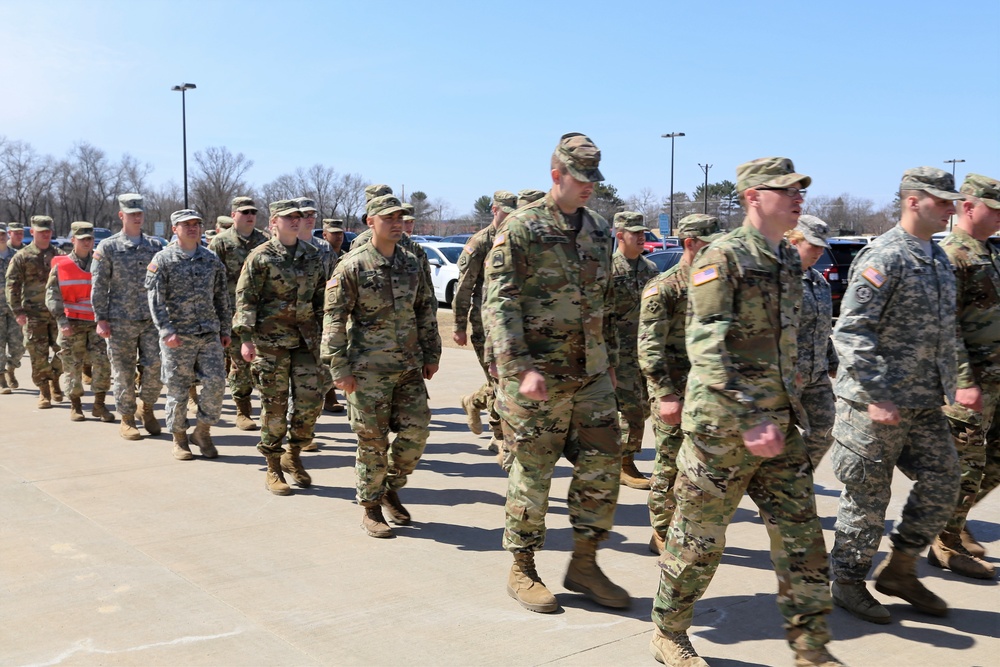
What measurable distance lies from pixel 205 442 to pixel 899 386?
5756mm

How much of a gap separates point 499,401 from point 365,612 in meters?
1.22

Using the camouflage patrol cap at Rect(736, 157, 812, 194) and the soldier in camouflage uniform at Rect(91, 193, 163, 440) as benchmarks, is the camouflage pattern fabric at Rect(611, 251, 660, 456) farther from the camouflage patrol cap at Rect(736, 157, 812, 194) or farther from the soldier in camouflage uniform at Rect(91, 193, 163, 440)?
the soldier in camouflage uniform at Rect(91, 193, 163, 440)

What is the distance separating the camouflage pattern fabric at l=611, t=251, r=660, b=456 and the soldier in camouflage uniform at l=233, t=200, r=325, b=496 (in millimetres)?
2228

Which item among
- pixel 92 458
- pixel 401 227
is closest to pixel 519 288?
pixel 401 227

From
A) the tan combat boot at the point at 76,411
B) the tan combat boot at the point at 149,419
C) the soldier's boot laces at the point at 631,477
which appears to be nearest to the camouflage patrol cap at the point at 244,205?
the tan combat boot at the point at 149,419

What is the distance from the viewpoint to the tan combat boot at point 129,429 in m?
8.77

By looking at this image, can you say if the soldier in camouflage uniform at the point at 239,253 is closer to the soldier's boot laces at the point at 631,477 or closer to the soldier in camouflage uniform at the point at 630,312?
the soldier's boot laces at the point at 631,477

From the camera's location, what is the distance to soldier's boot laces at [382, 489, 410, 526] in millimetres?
6129

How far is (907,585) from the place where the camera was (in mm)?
4641

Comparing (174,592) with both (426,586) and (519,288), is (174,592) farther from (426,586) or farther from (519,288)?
(519,288)

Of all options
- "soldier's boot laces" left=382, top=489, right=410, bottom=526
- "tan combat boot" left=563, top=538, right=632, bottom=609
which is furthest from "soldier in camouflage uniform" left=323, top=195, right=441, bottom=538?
"tan combat boot" left=563, top=538, right=632, bottom=609

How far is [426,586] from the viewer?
4.97 m

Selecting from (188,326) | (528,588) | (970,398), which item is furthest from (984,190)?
(188,326)

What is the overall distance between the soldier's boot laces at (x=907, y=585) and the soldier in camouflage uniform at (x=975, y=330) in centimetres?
60
